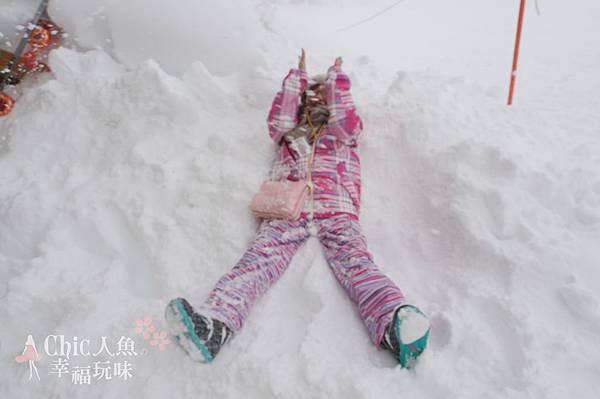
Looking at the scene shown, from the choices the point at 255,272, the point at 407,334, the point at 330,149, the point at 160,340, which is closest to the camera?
the point at 407,334

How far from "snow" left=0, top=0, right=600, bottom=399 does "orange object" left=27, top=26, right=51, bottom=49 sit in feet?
0.60

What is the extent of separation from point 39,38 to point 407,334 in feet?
11.8

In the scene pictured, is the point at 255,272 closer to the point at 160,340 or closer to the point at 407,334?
the point at 160,340

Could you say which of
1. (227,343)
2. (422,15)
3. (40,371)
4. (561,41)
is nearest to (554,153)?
(227,343)

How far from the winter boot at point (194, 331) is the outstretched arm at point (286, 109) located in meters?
1.16

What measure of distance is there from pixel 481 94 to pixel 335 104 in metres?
1.19

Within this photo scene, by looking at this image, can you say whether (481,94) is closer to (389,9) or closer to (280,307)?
(280,307)

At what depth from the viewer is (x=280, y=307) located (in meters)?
1.66

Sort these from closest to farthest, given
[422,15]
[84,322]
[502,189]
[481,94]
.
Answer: [84,322], [502,189], [481,94], [422,15]

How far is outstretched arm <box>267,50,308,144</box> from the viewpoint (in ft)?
7.20

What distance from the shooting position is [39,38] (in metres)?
3.14

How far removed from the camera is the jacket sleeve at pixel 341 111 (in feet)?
6.98

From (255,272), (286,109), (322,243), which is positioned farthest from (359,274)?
(286,109)

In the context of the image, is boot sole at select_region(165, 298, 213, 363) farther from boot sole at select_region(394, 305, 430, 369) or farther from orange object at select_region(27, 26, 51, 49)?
orange object at select_region(27, 26, 51, 49)
